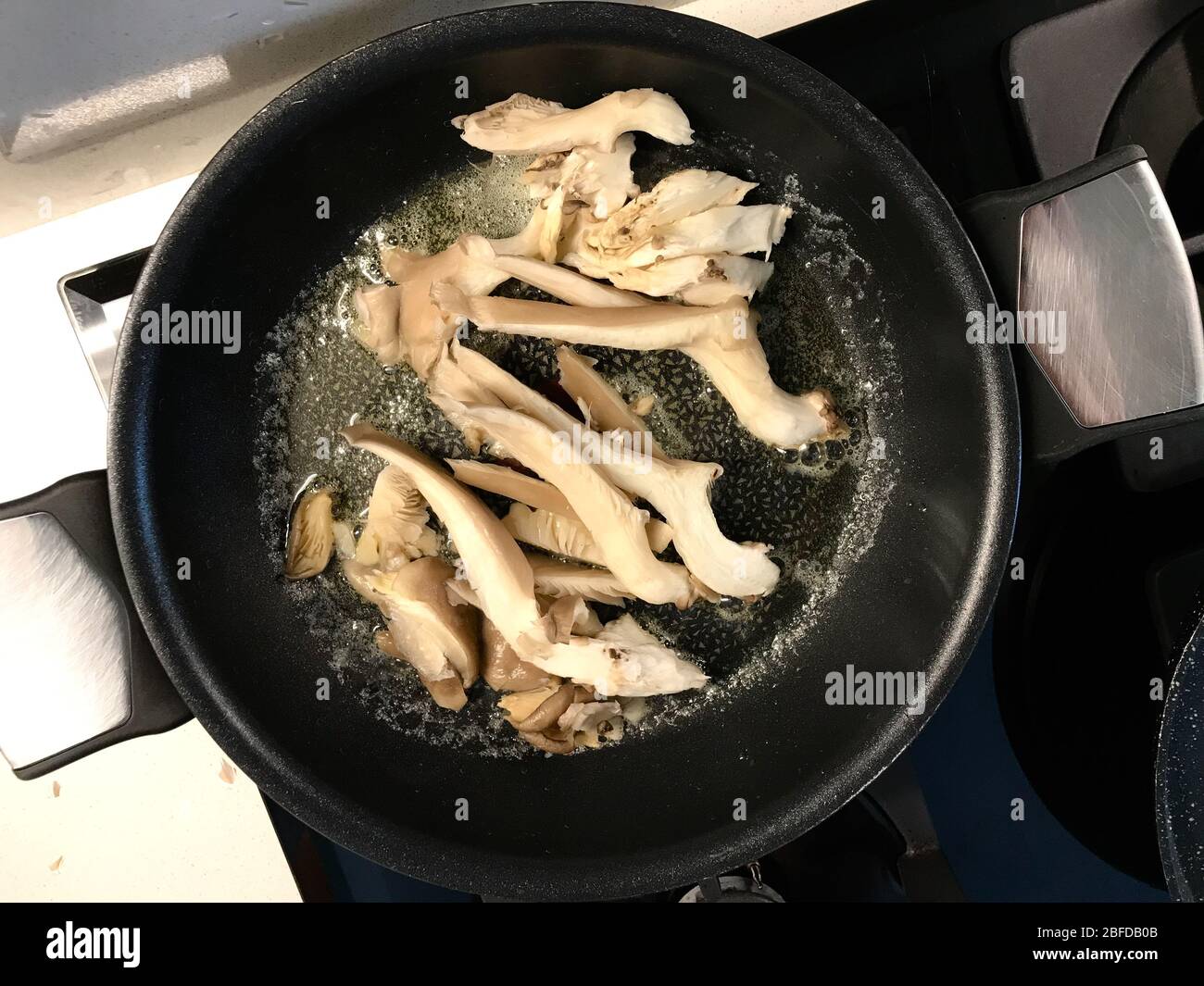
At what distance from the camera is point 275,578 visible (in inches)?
38.9

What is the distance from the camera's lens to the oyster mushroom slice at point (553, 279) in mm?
908

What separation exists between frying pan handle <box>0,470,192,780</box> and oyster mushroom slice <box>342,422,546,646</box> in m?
0.32

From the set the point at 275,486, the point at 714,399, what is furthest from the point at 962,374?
the point at 275,486

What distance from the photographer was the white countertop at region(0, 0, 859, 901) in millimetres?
1045

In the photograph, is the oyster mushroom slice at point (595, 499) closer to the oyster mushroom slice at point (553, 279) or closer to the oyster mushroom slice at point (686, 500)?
the oyster mushroom slice at point (686, 500)

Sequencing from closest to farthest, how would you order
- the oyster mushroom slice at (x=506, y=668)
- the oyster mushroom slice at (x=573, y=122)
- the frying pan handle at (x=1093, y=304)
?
the frying pan handle at (x=1093, y=304) < the oyster mushroom slice at (x=573, y=122) < the oyster mushroom slice at (x=506, y=668)

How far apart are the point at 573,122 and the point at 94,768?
3.30ft

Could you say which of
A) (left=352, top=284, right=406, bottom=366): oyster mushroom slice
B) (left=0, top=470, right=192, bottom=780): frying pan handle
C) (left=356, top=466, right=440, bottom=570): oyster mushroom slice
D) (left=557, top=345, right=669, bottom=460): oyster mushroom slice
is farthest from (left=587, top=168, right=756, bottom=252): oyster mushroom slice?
(left=0, top=470, right=192, bottom=780): frying pan handle

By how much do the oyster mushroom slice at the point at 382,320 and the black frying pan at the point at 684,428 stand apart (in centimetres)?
9

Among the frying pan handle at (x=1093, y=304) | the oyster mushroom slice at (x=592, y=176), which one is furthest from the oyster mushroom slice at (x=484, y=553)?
the frying pan handle at (x=1093, y=304)

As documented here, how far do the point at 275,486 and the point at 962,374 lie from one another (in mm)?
805

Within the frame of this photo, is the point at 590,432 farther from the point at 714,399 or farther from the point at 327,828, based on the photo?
the point at 327,828

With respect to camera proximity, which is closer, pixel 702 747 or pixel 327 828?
pixel 327 828

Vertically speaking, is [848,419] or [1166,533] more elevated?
[848,419]
